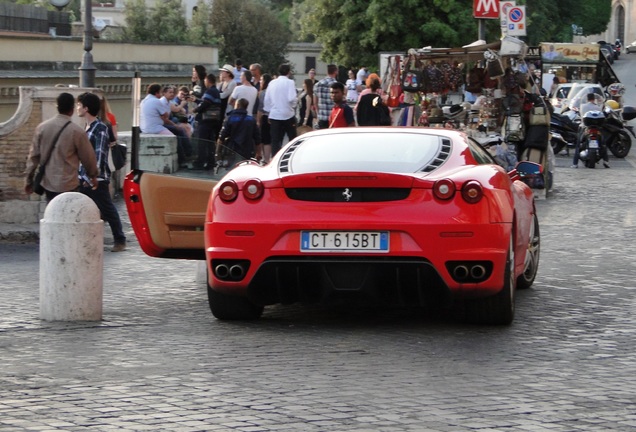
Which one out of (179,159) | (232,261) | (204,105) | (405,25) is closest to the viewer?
(232,261)

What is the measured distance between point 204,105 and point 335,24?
42.0m

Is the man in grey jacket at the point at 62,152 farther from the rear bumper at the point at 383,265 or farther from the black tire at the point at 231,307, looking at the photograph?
the rear bumper at the point at 383,265

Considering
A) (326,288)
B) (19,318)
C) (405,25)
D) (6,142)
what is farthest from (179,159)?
(405,25)

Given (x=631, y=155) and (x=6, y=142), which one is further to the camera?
(x=631, y=155)

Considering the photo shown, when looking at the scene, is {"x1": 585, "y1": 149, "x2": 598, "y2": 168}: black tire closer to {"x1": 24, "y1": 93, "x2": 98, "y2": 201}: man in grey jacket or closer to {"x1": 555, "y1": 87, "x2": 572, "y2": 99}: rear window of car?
{"x1": 24, "y1": 93, "x2": 98, "y2": 201}: man in grey jacket

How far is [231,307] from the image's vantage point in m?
9.50

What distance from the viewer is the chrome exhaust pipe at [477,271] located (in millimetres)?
8812

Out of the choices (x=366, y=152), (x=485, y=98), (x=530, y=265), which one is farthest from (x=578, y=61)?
(x=366, y=152)

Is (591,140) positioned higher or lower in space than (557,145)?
higher

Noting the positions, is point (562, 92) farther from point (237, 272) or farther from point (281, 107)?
point (237, 272)

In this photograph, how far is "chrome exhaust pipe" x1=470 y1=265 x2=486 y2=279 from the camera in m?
8.81

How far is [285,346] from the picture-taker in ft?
27.9

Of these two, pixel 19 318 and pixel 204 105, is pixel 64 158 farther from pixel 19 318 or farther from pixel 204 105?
pixel 204 105

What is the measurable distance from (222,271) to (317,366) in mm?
1531
